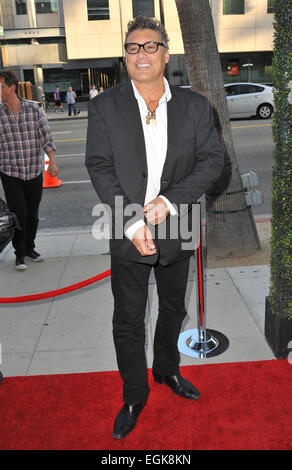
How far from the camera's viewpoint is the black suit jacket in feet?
7.69

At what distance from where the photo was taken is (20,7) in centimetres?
3744

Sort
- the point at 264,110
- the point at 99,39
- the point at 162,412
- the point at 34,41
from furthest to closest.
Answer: the point at 34,41
the point at 99,39
the point at 264,110
the point at 162,412

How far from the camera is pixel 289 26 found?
2762 mm

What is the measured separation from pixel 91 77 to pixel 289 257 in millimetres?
34838

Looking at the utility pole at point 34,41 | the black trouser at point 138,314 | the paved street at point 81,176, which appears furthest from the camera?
the utility pole at point 34,41

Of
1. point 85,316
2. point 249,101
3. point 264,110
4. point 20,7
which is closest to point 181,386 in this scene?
point 85,316

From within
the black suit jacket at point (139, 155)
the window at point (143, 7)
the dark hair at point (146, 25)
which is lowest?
the black suit jacket at point (139, 155)

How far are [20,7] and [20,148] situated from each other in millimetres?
38186

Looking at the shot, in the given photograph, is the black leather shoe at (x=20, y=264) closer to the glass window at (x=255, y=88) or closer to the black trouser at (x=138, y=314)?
the black trouser at (x=138, y=314)

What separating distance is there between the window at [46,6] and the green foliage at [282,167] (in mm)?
39162

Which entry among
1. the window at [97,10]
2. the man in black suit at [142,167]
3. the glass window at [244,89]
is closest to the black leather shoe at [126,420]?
the man in black suit at [142,167]

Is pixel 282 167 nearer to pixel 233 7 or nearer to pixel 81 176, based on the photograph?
pixel 81 176

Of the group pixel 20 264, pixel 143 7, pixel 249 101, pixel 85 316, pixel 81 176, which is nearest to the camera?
pixel 85 316

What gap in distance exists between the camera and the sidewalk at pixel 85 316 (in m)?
3.37
